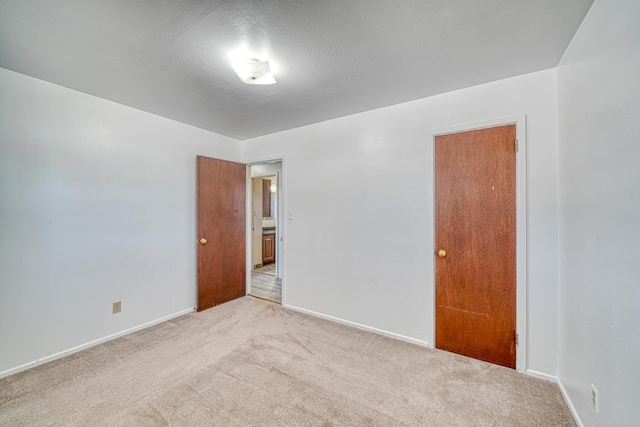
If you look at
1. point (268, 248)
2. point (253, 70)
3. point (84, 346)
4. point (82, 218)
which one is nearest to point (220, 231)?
point (82, 218)

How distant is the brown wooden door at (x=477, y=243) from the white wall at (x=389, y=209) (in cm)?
12

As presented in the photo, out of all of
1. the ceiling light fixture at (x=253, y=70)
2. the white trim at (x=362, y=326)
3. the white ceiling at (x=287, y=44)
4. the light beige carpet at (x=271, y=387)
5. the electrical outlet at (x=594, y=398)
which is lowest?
the light beige carpet at (x=271, y=387)

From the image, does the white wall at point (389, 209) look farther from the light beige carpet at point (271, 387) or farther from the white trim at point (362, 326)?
the light beige carpet at point (271, 387)

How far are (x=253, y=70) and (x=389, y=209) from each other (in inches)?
69.8

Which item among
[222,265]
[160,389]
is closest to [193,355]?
[160,389]

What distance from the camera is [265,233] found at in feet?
20.0

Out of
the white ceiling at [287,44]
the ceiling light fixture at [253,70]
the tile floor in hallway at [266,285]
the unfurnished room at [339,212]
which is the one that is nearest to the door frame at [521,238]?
the unfurnished room at [339,212]

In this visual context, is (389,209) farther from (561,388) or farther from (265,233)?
(265,233)

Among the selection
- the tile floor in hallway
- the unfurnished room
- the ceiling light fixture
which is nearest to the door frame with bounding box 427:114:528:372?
the unfurnished room

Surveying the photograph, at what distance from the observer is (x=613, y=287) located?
3.90 feet

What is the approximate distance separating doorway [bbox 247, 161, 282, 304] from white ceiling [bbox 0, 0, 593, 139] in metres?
2.16

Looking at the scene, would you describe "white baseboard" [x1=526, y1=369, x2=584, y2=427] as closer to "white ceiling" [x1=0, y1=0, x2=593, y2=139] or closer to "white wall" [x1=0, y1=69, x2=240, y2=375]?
"white ceiling" [x1=0, y1=0, x2=593, y2=139]

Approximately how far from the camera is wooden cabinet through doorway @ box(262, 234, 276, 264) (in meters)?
6.09

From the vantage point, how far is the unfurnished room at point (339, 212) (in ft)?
4.52
